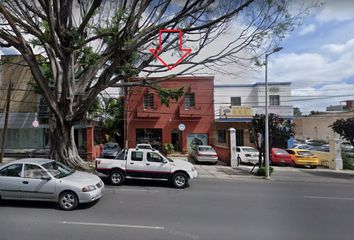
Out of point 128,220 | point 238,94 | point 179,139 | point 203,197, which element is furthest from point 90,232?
point 238,94

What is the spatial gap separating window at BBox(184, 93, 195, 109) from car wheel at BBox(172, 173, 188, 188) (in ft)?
57.6

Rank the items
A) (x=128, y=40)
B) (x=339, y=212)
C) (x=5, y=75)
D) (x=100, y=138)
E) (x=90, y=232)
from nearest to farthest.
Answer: (x=90, y=232) → (x=339, y=212) → (x=128, y=40) → (x=5, y=75) → (x=100, y=138)

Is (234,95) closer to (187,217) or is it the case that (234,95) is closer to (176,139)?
(176,139)

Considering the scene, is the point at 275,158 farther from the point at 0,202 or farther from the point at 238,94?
the point at 0,202

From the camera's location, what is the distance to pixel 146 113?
29078mm

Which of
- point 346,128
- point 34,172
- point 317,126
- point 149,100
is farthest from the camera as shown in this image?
point 317,126

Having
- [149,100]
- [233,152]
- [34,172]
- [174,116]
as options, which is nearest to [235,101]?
[174,116]

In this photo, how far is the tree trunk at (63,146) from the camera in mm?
15141

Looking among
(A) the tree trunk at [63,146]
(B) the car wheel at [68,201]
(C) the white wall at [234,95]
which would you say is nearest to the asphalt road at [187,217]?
(B) the car wheel at [68,201]

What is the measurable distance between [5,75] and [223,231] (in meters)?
29.0

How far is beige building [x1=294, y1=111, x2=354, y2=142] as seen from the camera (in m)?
54.0

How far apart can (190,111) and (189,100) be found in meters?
1.26

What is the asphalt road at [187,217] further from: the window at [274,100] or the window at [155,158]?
the window at [274,100]

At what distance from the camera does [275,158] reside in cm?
2248
